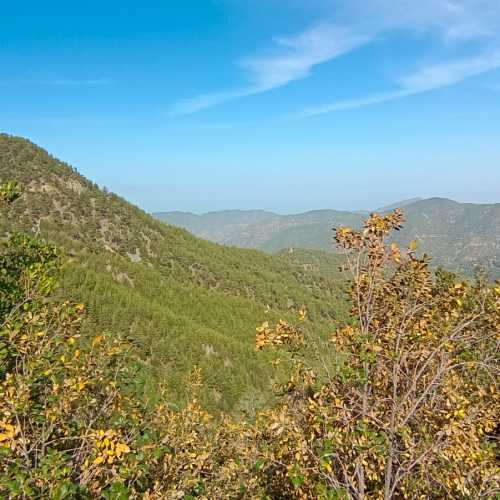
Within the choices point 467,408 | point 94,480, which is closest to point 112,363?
point 94,480

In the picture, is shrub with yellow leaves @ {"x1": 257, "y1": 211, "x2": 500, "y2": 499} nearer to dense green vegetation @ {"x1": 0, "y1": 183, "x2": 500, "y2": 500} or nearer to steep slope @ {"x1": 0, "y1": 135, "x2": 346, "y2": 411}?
dense green vegetation @ {"x1": 0, "y1": 183, "x2": 500, "y2": 500}

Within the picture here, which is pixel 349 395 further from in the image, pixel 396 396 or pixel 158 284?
pixel 158 284

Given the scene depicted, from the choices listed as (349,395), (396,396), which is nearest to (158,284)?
(349,395)

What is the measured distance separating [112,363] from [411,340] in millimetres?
5433

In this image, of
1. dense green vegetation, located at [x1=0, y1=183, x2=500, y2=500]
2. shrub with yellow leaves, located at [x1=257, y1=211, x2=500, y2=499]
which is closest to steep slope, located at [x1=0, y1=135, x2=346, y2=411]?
dense green vegetation, located at [x1=0, y1=183, x2=500, y2=500]

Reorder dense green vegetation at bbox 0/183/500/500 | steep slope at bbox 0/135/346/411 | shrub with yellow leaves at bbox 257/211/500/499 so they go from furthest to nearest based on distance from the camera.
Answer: steep slope at bbox 0/135/346/411 < shrub with yellow leaves at bbox 257/211/500/499 < dense green vegetation at bbox 0/183/500/500

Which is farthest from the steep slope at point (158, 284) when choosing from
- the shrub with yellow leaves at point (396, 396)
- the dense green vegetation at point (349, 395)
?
the shrub with yellow leaves at point (396, 396)

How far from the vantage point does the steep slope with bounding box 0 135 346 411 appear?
81250 mm

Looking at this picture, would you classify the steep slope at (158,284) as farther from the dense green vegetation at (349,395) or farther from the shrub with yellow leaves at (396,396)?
the shrub with yellow leaves at (396,396)

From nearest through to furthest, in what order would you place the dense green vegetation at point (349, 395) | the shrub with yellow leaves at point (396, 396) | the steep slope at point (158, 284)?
the dense green vegetation at point (349, 395), the shrub with yellow leaves at point (396, 396), the steep slope at point (158, 284)

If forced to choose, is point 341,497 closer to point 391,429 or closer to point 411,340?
point 391,429

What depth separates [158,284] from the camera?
11719 centimetres

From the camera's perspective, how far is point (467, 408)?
6.63 m

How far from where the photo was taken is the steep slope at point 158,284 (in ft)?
267
